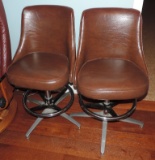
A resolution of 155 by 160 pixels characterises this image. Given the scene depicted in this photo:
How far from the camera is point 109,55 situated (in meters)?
1.62

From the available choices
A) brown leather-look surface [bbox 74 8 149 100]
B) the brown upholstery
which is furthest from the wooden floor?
brown leather-look surface [bbox 74 8 149 100]

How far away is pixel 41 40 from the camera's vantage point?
1.70m

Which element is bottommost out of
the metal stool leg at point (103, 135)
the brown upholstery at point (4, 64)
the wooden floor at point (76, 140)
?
the wooden floor at point (76, 140)

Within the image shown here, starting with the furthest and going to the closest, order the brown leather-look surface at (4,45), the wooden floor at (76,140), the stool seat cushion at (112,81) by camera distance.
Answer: the brown leather-look surface at (4,45) → the wooden floor at (76,140) → the stool seat cushion at (112,81)

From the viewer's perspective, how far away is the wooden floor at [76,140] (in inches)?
58.8

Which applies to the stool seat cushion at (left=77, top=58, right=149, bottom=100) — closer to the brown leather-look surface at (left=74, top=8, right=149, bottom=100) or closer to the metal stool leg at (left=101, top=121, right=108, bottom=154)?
the brown leather-look surface at (left=74, top=8, right=149, bottom=100)

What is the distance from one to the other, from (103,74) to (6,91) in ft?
2.53

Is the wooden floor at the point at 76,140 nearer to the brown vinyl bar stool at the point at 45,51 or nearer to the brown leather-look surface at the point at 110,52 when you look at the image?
the brown vinyl bar stool at the point at 45,51

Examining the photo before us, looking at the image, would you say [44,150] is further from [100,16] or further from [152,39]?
[152,39]

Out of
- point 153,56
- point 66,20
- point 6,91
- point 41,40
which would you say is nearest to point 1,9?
point 41,40

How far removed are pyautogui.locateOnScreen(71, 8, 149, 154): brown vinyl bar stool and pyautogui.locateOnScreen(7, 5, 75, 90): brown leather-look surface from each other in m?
0.11

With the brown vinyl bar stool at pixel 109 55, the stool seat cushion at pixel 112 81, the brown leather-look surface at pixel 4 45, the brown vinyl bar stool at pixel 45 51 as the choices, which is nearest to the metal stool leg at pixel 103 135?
the brown vinyl bar stool at pixel 109 55

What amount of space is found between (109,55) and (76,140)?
73 cm

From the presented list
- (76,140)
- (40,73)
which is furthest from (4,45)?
(76,140)
